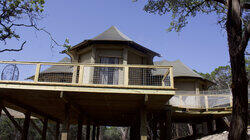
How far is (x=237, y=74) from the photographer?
21.3ft

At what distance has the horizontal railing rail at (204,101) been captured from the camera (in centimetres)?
1467

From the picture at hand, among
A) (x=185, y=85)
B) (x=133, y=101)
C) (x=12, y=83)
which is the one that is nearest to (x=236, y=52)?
(x=133, y=101)

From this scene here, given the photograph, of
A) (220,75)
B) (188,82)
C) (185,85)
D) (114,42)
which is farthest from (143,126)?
(220,75)

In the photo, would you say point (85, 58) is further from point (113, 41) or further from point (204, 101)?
point (204, 101)

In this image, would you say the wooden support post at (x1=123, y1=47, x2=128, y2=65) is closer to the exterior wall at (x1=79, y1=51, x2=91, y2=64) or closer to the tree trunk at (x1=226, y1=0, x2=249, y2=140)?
the exterior wall at (x1=79, y1=51, x2=91, y2=64)

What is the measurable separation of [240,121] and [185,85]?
1205 centimetres

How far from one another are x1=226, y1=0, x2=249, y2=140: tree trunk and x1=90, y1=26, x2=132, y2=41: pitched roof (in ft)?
19.9

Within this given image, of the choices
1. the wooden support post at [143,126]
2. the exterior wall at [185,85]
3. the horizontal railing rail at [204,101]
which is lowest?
the wooden support post at [143,126]

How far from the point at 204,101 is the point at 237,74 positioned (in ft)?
29.4

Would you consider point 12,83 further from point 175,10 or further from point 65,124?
point 175,10

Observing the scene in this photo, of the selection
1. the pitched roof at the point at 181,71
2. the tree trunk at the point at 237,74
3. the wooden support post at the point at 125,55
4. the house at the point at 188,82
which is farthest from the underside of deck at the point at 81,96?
the pitched roof at the point at 181,71

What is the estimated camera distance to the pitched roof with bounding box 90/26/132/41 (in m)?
12.3

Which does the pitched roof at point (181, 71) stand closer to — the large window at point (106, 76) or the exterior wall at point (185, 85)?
the exterior wall at point (185, 85)

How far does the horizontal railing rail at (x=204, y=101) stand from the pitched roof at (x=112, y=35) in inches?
224
